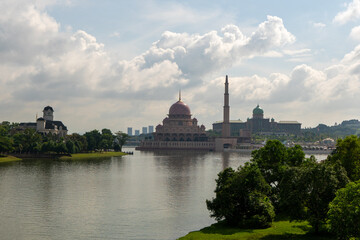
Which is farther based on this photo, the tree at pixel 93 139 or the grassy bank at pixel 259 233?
the tree at pixel 93 139

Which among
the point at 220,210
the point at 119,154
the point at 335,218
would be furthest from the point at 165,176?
the point at 119,154

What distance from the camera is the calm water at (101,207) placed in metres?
36.8

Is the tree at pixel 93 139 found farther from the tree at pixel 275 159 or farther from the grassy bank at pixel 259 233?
the grassy bank at pixel 259 233

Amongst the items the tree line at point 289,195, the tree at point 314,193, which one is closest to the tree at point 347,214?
the tree line at point 289,195

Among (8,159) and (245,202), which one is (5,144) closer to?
(8,159)

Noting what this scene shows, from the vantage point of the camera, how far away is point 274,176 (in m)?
43.7

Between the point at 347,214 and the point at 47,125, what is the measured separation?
151 metres

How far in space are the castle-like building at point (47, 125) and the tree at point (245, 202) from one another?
4914 inches

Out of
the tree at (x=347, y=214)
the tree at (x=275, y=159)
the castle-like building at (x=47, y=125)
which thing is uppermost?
the castle-like building at (x=47, y=125)

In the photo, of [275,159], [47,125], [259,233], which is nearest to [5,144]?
[47,125]

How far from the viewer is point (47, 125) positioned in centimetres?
16338

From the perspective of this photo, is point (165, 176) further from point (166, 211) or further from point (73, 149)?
point (73, 149)

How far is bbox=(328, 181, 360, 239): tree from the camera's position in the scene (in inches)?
937

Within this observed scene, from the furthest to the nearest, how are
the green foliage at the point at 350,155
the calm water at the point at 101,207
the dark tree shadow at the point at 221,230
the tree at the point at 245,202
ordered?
the green foliage at the point at 350,155
the calm water at the point at 101,207
the tree at the point at 245,202
the dark tree shadow at the point at 221,230
